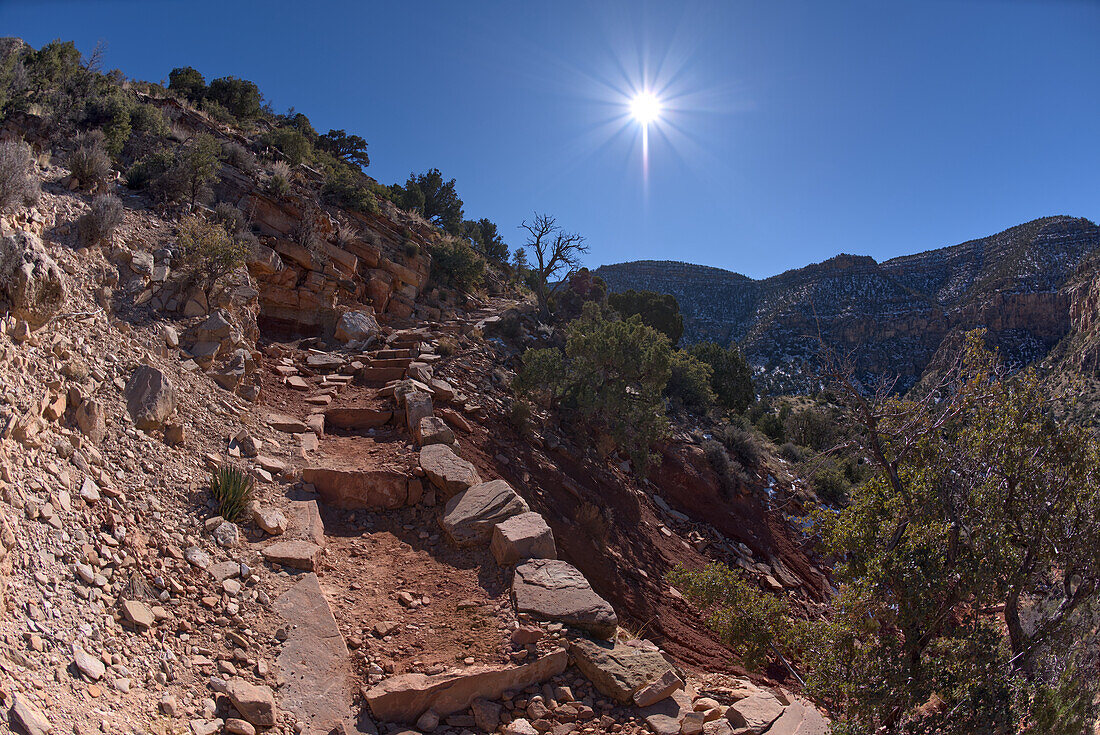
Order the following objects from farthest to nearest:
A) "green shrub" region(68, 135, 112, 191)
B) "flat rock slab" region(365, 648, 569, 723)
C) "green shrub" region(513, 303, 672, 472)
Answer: "green shrub" region(513, 303, 672, 472)
"green shrub" region(68, 135, 112, 191)
"flat rock slab" region(365, 648, 569, 723)

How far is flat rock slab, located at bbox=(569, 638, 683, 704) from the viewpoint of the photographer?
527 centimetres

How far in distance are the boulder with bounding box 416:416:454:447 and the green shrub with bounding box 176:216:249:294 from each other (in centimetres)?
448

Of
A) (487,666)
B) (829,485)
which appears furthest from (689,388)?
(487,666)

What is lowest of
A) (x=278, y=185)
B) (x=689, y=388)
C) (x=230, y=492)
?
(x=230, y=492)

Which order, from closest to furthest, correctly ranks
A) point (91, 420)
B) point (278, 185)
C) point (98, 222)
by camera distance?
point (91, 420) → point (98, 222) → point (278, 185)

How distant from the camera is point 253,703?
4324 mm

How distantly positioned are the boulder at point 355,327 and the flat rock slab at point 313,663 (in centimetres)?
882

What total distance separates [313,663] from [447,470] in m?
3.41

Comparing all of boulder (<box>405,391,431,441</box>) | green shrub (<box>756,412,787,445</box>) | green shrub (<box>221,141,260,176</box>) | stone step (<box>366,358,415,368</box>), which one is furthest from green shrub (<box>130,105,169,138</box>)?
green shrub (<box>756,412,787,445</box>)

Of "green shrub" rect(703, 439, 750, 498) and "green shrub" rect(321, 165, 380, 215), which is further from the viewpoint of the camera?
"green shrub" rect(321, 165, 380, 215)

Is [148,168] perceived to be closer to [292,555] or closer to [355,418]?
[355,418]

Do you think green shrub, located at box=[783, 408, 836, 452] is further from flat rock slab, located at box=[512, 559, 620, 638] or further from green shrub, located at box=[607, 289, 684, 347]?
flat rock slab, located at box=[512, 559, 620, 638]

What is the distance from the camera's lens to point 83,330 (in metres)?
6.70

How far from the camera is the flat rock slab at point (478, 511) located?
715 cm
